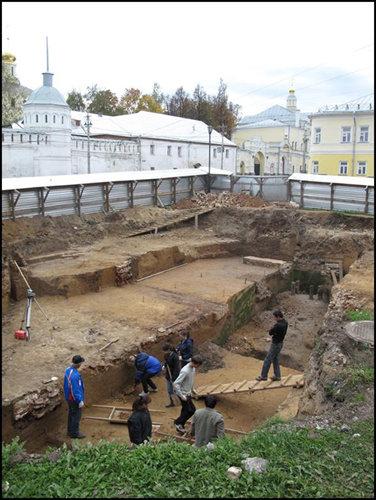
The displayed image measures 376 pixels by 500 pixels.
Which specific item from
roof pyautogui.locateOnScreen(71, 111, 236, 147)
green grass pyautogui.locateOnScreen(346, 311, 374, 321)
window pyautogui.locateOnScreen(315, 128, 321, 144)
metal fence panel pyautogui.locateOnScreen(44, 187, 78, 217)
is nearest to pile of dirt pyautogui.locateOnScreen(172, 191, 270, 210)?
window pyautogui.locateOnScreen(315, 128, 321, 144)

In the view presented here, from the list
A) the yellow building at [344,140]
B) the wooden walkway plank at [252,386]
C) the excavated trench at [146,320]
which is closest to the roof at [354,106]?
the yellow building at [344,140]

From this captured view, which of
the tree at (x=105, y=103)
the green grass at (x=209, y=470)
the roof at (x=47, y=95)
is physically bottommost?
the green grass at (x=209, y=470)

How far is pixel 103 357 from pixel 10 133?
1554 cm

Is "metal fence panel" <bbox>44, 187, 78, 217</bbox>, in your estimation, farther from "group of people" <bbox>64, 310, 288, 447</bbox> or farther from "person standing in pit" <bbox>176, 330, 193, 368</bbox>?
"person standing in pit" <bbox>176, 330, 193, 368</bbox>

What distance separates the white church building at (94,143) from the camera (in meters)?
21.7

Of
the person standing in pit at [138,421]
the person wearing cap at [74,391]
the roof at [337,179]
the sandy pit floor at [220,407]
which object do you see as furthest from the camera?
the roof at [337,179]

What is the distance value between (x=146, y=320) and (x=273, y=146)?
1394 inches

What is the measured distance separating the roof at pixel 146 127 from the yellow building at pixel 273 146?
4772 millimetres

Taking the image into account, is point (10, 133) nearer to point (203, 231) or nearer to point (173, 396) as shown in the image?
point (203, 231)

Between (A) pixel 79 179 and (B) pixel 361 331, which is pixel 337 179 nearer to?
(A) pixel 79 179

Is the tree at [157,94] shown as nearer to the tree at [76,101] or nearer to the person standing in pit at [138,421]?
the tree at [76,101]

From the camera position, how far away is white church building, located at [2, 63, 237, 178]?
21734 mm

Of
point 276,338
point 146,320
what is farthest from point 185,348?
point 146,320

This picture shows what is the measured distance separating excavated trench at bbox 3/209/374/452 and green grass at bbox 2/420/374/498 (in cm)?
285
